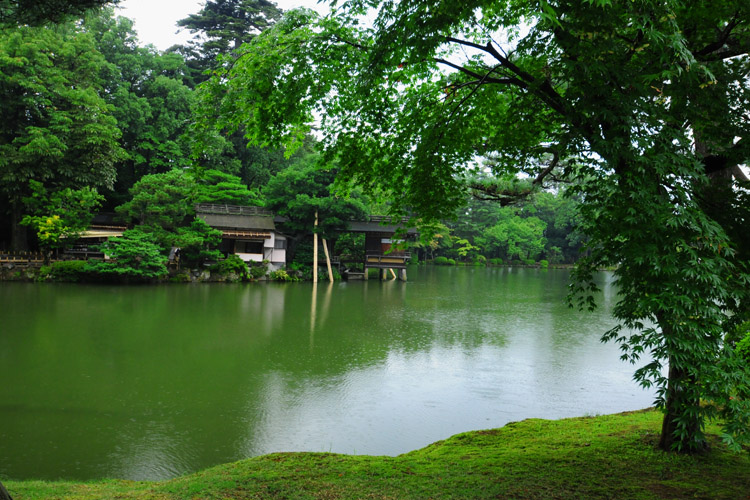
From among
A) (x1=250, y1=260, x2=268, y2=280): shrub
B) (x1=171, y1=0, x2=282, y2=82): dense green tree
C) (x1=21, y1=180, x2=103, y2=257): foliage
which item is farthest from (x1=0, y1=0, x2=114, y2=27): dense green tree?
(x1=171, y1=0, x2=282, y2=82): dense green tree

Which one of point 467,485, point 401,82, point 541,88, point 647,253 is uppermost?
point 401,82

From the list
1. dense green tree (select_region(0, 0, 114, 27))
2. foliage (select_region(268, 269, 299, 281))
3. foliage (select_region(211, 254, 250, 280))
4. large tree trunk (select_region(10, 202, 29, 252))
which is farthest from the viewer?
foliage (select_region(268, 269, 299, 281))

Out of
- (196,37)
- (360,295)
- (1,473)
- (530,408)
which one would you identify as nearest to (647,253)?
(530,408)

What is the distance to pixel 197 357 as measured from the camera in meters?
8.16

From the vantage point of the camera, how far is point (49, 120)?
1823cm

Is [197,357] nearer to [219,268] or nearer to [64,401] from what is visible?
[64,401]

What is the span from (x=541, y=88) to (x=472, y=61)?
4.07 ft

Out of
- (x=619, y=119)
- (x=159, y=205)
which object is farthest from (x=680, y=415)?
(x=159, y=205)

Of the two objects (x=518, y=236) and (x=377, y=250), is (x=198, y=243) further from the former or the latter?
(x=518, y=236)

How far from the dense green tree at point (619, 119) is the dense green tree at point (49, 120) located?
16.5 metres

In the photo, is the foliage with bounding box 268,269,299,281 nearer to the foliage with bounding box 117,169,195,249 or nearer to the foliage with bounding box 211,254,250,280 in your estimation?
the foliage with bounding box 211,254,250,280

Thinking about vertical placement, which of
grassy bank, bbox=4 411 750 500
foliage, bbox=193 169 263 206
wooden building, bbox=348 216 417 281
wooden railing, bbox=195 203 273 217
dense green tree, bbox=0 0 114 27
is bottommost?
grassy bank, bbox=4 411 750 500

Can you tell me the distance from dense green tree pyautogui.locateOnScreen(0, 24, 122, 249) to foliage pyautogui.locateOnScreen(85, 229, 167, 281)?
3377 mm

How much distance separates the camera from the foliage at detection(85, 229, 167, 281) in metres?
16.9
